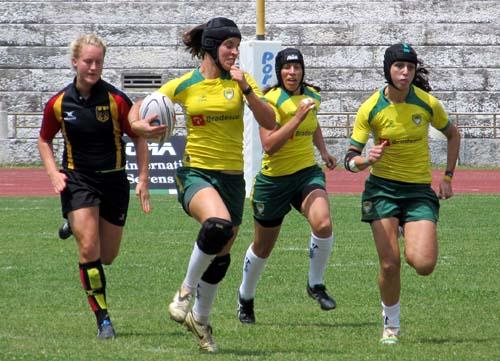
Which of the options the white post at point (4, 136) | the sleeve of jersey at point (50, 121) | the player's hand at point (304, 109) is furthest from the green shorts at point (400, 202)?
the white post at point (4, 136)

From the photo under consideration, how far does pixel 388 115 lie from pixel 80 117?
205 centimetres

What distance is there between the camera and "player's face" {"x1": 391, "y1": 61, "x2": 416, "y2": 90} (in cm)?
822

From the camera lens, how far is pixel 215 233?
7586 millimetres

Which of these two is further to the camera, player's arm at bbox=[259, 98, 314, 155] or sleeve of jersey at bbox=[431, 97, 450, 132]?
sleeve of jersey at bbox=[431, 97, 450, 132]

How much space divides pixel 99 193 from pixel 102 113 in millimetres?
540

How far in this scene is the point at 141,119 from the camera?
319 inches

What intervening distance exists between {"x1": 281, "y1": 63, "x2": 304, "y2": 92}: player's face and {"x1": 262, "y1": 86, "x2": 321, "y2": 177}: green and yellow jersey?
0.06 metres

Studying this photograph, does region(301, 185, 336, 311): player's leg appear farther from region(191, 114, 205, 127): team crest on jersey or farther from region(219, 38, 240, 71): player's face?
region(219, 38, 240, 71): player's face

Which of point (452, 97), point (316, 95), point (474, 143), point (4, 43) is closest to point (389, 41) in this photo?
point (452, 97)

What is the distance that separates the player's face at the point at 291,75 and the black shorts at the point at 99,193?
5.46ft

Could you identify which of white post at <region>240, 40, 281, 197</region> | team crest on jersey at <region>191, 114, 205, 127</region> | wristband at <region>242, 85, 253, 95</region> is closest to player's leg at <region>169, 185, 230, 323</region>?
team crest on jersey at <region>191, 114, 205, 127</region>

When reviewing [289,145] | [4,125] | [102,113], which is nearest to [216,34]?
[102,113]

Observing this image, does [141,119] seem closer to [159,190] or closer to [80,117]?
[80,117]

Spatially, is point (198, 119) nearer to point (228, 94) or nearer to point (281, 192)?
point (228, 94)
